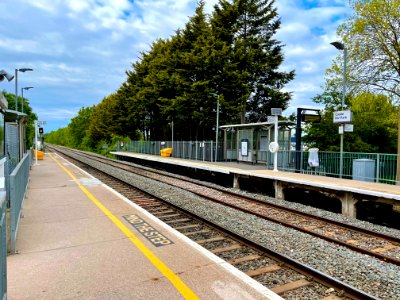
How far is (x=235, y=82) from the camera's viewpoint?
25.2 m

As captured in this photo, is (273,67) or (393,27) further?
(273,67)

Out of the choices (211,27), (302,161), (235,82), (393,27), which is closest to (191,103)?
(235,82)

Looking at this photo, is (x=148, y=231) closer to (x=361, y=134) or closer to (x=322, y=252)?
(x=322, y=252)

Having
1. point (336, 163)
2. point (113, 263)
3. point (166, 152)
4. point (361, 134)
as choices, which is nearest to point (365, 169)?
point (336, 163)

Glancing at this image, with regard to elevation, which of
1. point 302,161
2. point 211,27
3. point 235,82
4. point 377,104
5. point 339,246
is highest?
point 211,27

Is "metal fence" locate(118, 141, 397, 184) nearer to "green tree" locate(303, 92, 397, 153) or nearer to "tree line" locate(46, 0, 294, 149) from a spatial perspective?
"tree line" locate(46, 0, 294, 149)

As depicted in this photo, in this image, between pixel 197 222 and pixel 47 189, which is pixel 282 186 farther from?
pixel 47 189

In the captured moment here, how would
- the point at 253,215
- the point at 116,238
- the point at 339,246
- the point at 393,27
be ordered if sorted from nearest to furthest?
the point at 116,238
the point at 339,246
the point at 253,215
the point at 393,27

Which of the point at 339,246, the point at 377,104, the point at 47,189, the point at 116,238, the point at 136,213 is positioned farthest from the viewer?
the point at 377,104

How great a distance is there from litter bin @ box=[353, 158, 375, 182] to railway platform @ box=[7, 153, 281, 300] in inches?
343

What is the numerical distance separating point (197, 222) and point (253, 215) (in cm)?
198

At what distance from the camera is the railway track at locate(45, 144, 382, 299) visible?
448 cm

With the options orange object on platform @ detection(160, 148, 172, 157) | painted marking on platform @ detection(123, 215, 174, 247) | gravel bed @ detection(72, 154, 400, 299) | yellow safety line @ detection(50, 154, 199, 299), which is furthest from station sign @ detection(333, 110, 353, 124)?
orange object on platform @ detection(160, 148, 172, 157)

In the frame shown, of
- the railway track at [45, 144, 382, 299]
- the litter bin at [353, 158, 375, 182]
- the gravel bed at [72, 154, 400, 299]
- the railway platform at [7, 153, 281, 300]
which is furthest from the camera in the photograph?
the litter bin at [353, 158, 375, 182]
